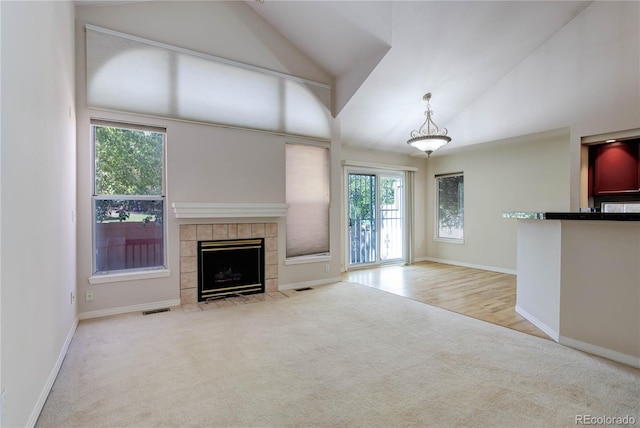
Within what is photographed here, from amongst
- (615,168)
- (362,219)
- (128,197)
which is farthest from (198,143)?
(615,168)

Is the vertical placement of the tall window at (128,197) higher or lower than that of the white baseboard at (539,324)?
higher

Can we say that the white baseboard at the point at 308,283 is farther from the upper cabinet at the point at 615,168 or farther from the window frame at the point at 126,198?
the upper cabinet at the point at 615,168

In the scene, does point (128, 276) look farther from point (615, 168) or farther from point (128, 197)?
point (615, 168)

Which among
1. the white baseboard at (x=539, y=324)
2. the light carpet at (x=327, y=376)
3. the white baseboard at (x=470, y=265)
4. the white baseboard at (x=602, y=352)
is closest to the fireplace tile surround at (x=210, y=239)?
the light carpet at (x=327, y=376)

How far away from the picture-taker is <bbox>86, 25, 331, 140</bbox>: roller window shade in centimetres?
363

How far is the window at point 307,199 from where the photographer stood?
5.16 meters

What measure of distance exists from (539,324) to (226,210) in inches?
152


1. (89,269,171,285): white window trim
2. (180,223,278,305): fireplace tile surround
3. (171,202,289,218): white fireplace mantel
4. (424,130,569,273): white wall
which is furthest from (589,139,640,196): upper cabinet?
(89,269,171,285): white window trim

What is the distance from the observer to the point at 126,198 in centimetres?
387

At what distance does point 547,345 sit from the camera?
2842 mm

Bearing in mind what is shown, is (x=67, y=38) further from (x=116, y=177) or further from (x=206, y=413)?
(x=206, y=413)

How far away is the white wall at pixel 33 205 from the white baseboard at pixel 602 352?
390cm

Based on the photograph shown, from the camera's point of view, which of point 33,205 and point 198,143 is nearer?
point 33,205

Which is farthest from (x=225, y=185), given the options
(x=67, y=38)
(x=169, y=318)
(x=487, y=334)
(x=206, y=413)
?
(x=487, y=334)
